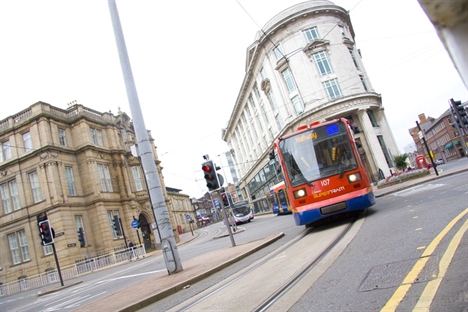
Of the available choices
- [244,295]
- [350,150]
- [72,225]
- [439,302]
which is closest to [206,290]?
[244,295]

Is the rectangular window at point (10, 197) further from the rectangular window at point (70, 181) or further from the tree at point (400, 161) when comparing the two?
the tree at point (400, 161)

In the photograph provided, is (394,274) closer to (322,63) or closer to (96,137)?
(322,63)

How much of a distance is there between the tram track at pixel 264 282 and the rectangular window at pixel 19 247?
97.4 ft

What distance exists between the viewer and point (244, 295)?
4.97 m

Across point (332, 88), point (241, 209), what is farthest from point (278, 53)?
point (241, 209)

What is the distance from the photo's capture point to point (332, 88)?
112 ft

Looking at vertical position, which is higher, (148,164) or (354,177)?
(148,164)

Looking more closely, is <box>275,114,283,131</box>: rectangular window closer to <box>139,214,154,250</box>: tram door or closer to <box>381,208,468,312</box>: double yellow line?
<box>139,214,154,250</box>: tram door

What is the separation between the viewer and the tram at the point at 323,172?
29.8ft

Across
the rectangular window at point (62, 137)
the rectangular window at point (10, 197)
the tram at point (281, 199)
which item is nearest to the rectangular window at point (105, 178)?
the rectangular window at point (62, 137)

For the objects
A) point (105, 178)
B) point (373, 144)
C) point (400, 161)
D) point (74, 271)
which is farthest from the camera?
point (373, 144)

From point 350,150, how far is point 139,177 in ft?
104

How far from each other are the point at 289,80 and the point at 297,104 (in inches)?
116

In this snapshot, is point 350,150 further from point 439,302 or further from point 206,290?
point 439,302
